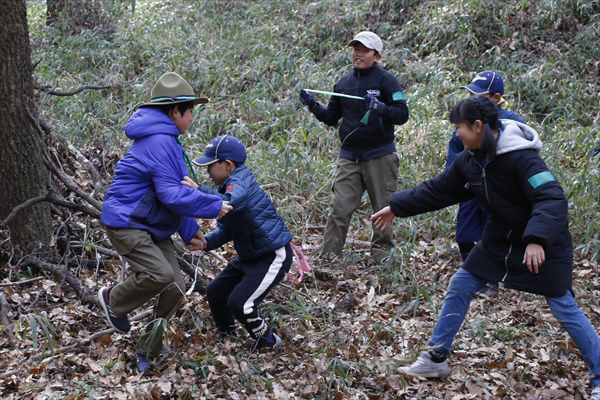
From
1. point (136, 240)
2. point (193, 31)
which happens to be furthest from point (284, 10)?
point (136, 240)

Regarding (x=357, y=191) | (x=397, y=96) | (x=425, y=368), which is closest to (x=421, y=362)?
(x=425, y=368)

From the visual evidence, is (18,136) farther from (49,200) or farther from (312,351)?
(312,351)

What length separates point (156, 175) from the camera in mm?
3525

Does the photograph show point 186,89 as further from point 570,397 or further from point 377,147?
→ point 570,397

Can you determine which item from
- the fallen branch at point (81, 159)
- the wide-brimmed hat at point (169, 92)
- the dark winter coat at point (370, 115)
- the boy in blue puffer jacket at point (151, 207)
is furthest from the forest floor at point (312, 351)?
the wide-brimmed hat at point (169, 92)

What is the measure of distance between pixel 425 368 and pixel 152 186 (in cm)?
210

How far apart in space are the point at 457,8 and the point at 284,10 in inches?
143

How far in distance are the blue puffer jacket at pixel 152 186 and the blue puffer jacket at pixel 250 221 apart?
0.92 feet

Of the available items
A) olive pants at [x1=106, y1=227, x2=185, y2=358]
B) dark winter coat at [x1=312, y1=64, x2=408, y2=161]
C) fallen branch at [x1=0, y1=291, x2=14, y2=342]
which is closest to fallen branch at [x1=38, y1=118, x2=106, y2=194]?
fallen branch at [x1=0, y1=291, x2=14, y2=342]

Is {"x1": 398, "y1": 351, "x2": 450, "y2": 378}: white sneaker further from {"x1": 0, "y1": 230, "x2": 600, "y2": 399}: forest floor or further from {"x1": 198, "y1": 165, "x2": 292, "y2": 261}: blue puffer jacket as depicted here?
{"x1": 198, "y1": 165, "x2": 292, "y2": 261}: blue puffer jacket

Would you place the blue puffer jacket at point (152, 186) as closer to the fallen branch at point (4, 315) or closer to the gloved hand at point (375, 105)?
the fallen branch at point (4, 315)

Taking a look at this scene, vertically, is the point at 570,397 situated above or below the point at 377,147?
below

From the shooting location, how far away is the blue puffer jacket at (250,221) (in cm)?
381

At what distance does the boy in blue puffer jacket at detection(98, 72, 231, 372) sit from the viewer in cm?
353
